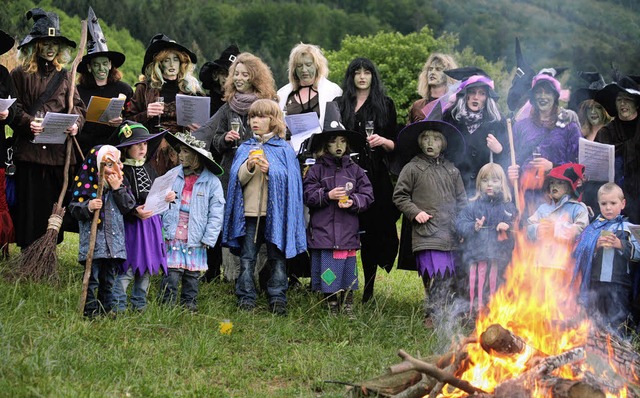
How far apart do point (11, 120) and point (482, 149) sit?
462 cm

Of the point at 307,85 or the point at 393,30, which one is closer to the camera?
the point at 307,85

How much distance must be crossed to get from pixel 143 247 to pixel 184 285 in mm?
706

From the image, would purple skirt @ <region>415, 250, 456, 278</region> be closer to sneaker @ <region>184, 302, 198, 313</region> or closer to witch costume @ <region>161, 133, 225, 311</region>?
witch costume @ <region>161, 133, 225, 311</region>

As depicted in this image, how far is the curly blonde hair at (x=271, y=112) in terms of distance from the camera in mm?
8766

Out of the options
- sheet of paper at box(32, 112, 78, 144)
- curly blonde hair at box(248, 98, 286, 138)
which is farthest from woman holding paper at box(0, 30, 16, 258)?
curly blonde hair at box(248, 98, 286, 138)

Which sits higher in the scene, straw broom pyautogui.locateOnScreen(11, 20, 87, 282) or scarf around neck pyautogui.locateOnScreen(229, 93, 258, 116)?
scarf around neck pyautogui.locateOnScreen(229, 93, 258, 116)

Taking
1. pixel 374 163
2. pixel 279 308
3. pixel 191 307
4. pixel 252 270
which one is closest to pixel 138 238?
pixel 191 307

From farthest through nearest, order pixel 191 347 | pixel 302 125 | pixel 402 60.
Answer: pixel 402 60
pixel 302 125
pixel 191 347

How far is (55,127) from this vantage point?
8.96 metres

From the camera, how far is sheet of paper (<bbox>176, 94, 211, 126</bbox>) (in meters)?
9.21

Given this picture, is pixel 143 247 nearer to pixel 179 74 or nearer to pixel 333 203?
pixel 333 203

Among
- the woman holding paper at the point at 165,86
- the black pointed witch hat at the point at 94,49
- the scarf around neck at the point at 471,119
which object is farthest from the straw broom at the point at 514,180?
the black pointed witch hat at the point at 94,49

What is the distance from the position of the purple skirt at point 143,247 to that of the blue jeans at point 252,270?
94 cm

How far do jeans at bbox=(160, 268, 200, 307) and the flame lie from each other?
2.89 metres
